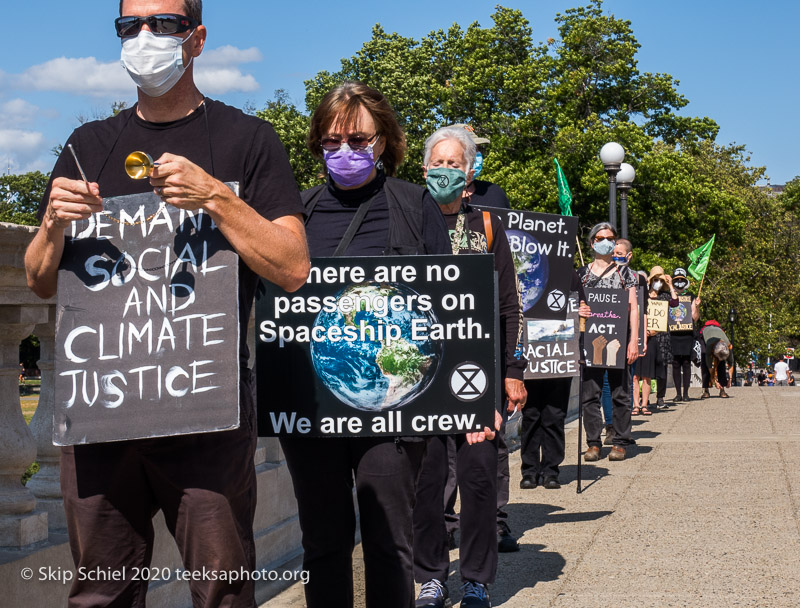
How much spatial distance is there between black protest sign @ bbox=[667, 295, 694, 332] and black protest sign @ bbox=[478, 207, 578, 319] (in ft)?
39.3

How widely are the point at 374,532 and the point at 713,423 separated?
11911 mm

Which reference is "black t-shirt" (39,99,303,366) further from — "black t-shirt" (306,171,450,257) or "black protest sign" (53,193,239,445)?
"black t-shirt" (306,171,450,257)

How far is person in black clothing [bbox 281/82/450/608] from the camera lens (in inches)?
147

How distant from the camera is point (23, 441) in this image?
13.1ft

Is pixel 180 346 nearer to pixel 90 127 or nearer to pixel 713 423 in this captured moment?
pixel 90 127

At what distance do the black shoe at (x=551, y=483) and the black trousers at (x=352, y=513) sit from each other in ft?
17.4

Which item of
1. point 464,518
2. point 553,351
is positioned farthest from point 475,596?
point 553,351

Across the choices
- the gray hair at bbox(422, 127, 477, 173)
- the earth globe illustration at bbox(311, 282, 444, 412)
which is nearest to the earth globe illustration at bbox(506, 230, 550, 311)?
the gray hair at bbox(422, 127, 477, 173)

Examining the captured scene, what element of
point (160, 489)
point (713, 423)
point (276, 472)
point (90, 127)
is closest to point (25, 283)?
point (90, 127)

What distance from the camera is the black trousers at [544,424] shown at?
28.8ft

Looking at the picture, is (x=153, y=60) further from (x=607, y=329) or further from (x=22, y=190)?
(x=22, y=190)

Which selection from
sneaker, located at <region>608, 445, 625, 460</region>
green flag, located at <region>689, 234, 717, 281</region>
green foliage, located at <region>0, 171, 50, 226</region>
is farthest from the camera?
green foliage, located at <region>0, 171, 50, 226</region>

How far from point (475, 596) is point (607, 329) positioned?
6.39 meters

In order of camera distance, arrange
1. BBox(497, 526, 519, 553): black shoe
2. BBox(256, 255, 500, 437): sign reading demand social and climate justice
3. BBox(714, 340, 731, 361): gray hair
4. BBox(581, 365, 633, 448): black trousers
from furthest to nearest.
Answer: BBox(714, 340, 731, 361): gray hair → BBox(581, 365, 633, 448): black trousers → BBox(497, 526, 519, 553): black shoe → BBox(256, 255, 500, 437): sign reading demand social and climate justice
